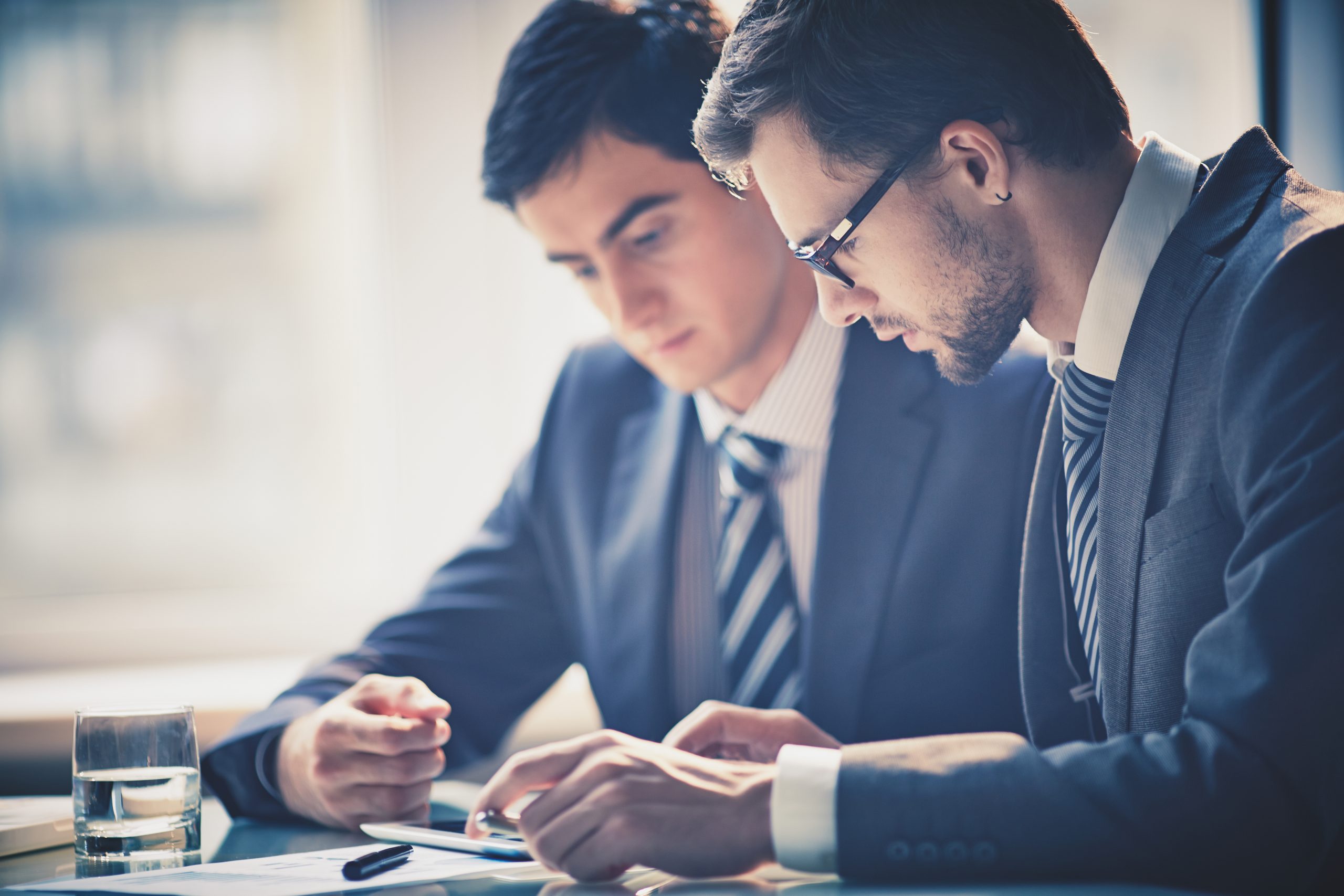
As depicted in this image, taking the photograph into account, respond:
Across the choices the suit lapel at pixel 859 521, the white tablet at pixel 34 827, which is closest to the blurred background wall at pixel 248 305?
the suit lapel at pixel 859 521

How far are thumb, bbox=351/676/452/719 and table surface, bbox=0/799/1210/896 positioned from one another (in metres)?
0.14

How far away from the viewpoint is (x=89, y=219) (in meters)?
2.23

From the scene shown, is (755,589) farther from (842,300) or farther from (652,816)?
(652,816)

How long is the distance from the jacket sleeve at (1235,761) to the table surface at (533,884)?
1 cm

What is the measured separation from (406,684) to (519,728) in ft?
2.84

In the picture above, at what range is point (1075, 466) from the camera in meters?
1.08

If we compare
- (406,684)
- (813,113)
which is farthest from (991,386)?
(406,684)

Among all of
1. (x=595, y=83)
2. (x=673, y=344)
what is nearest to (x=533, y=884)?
(x=673, y=344)

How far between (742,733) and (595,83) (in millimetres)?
964

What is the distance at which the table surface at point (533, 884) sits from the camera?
2.33ft

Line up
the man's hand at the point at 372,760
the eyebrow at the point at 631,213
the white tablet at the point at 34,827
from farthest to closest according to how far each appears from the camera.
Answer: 1. the eyebrow at the point at 631,213
2. the man's hand at the point at 372,760
3. the white tablet at the point at 34,827

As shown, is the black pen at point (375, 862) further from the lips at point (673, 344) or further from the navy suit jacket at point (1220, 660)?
the lips at point (673, 344)

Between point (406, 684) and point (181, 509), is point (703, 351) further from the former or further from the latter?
point (181, 509)

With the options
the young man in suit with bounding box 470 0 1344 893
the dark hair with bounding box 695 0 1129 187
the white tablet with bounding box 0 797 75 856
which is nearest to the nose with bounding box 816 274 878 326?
the young man in suit with bounding box 470 0 1344 893
